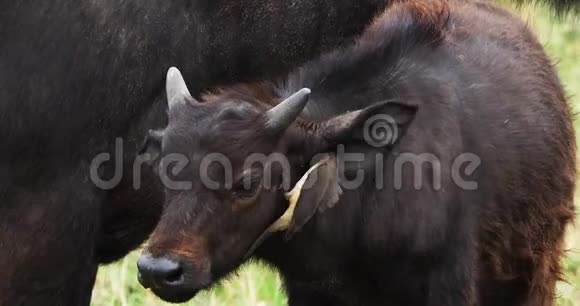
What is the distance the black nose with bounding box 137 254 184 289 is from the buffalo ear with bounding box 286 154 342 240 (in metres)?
0.49

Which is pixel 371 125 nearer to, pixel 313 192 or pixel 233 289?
pixel 313 192

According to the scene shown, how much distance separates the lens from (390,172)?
4.92 meters

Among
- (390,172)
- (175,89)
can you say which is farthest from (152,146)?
(390,172)

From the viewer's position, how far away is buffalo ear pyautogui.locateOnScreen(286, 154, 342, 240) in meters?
4.60

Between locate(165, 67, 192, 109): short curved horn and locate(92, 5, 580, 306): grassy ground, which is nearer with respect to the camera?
locate(165, 67, 192, 109): short curved horn

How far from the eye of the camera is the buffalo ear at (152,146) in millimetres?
4617

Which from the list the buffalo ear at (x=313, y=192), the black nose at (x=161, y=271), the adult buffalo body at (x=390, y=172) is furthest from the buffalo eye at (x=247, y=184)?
the black nose at (x=161, y=271)

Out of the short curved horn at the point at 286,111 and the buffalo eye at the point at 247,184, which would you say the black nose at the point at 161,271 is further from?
the short curved horn at the point at 286,111

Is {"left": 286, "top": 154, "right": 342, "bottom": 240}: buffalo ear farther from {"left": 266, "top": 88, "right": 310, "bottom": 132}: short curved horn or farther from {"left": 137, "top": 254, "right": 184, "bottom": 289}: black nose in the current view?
{"left": 137, "top": 254, "right": 184, "bottom": 289}: black nose

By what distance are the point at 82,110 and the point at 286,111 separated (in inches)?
32.7

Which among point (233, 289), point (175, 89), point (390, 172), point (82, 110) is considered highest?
point (175, 89)

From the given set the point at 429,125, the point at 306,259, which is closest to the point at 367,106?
Result: the point at 429,125

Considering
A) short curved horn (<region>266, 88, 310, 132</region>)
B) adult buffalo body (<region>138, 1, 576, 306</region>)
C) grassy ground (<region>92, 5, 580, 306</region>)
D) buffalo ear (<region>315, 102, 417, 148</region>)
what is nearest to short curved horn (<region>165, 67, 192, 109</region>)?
adult buffalo body (<region>138, 1, 576, 306</region>)

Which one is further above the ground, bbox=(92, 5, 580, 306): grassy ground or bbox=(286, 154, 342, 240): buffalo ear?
bbox=(286, 154, 342, 240): buffalo ear
